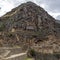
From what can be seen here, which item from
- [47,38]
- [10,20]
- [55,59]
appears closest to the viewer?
[55,59]

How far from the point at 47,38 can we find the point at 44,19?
1287cm

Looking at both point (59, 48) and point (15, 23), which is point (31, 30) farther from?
point (59, 48)

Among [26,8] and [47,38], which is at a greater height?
[26,8]

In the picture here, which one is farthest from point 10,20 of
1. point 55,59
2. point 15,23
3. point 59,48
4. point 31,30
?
point 55,59

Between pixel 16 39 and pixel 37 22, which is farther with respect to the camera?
pixel 37 22

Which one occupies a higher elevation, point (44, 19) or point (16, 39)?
point (44, 19)

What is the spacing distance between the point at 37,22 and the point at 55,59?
4694 cm

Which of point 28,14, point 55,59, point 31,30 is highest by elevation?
point 28,14

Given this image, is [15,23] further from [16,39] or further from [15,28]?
[16,39]

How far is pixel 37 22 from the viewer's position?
103812 millimetres

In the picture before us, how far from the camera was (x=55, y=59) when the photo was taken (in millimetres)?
58031

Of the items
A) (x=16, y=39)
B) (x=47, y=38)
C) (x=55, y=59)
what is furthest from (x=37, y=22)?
(x=55, y=59)

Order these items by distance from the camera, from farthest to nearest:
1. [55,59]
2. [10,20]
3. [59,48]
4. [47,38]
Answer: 1. [10,20]
2. [47,38]
3. [59,48]
4. [55,59]

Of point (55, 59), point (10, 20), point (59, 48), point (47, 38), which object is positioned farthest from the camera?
point (10, 20)
